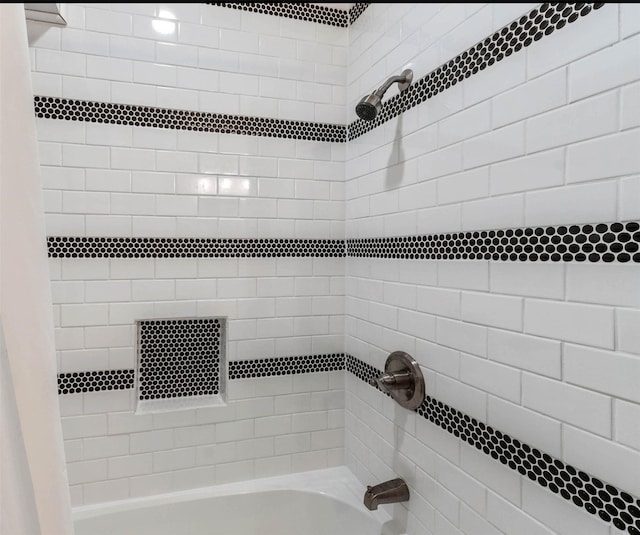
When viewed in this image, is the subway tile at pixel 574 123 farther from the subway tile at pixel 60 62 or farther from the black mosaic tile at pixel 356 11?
the subway tile at pixel 60 62

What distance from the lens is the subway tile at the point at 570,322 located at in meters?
0.88

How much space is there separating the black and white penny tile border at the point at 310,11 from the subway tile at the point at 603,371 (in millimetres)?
1710

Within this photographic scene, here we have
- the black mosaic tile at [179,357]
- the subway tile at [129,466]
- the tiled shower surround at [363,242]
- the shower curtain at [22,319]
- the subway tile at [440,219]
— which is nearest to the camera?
the shower curtain at [22,319]

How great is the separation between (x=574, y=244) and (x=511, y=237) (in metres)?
0.19

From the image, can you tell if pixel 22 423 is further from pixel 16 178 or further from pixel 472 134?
pixel 472 134

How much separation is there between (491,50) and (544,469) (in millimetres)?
1060

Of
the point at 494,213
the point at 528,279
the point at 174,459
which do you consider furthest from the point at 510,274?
the point at 174,459

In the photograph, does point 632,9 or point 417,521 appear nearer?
point 632,9

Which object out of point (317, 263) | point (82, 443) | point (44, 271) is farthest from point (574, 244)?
point (82, 443)

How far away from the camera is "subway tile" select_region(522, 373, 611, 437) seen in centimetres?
89

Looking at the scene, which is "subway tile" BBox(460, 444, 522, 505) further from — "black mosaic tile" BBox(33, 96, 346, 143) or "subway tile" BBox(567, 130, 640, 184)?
"black mosaic tile" BBox(33, 96, 346, 143)

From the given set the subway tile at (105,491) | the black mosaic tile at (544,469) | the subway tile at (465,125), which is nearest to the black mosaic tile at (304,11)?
the subway tile at (465,125)

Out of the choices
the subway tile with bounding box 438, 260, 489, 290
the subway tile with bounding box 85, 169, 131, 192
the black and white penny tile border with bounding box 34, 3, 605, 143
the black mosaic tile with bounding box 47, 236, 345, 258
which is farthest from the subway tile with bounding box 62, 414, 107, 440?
the subway tile with bounding box 438, 260, 489, 290

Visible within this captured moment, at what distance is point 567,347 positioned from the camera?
96cm
